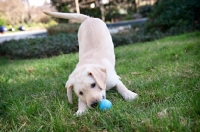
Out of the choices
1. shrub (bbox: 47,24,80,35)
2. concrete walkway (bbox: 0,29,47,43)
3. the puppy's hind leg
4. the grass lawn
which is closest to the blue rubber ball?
the grass lawn

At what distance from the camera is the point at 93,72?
2.74 meters

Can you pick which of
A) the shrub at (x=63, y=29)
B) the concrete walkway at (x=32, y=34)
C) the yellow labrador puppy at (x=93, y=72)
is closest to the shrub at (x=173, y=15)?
the concrete walkway at (x=32, y=34)

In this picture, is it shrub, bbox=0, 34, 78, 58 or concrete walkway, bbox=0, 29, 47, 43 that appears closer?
shrub, bbox=0, 34, 78, 58

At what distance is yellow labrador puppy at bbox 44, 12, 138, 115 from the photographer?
268cm

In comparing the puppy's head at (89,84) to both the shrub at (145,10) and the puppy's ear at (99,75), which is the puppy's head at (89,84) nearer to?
the puppy's ear at (99,75)

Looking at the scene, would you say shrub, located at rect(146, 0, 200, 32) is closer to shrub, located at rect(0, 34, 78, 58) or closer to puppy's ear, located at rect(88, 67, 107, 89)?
shrub, located at rect(0, 34, 78, 58)

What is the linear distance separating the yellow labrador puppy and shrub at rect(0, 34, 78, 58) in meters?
4.41

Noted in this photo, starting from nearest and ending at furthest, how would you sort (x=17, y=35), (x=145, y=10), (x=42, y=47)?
(x=42, y=47), (x=17, y=35), (x=145, y=10)

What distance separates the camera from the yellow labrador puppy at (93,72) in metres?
2.68

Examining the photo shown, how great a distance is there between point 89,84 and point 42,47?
681cm

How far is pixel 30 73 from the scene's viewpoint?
5152mm

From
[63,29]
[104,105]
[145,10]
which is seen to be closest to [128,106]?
[104,105]

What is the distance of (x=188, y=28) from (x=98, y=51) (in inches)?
268

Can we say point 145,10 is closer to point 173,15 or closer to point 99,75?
point 173,15
